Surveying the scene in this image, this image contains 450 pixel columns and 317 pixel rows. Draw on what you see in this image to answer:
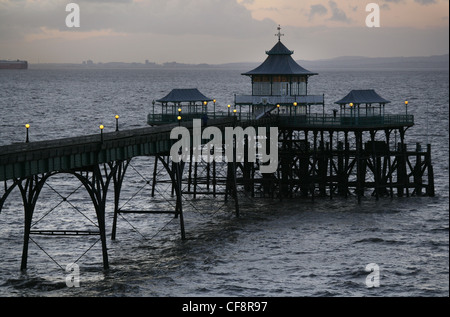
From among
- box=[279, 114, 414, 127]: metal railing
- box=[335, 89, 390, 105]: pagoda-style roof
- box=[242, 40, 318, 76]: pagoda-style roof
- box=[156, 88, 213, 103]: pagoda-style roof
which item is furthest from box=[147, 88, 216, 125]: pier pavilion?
box=[335, 89, 390, 105]: pagoda-style roof

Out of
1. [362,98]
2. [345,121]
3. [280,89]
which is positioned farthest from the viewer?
[280,89]

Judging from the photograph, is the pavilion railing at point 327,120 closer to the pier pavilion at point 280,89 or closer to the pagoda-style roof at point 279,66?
the pier pavilion at point 280,89

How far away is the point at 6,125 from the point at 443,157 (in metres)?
75.7

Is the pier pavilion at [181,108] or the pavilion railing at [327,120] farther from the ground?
the pier pavilion at [181,108]

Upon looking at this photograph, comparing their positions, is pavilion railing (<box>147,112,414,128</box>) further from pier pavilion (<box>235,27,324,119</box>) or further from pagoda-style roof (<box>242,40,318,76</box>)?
pagoda-style roof (<box>242,40,318,76</box>)

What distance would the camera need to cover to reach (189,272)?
172 feet

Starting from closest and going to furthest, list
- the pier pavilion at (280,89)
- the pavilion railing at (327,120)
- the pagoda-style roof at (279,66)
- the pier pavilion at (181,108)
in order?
the pavilion railing at (327,120) < the pier pavilion at (181,108) < the pier pavilion at (280,89) < the pagoda-style roof at (279,66)

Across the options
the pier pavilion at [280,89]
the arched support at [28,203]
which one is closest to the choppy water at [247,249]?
the arched support at [28,203]

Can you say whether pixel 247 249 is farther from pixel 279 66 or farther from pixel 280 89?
pixel 279 66

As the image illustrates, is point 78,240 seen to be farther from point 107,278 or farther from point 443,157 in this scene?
point 443,157

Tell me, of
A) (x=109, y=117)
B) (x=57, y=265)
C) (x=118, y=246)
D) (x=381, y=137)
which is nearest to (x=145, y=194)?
(x=118, y=246)

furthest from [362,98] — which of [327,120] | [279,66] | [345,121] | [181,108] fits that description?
[181,108]

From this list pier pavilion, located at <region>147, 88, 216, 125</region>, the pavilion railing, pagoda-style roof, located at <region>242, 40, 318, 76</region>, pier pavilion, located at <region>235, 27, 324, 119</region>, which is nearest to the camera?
the pavilion railing

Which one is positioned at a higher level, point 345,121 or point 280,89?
A: point 280,89
